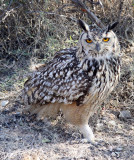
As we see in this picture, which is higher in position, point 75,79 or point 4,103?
point 75,79

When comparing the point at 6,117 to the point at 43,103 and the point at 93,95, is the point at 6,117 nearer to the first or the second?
the point at 43,103

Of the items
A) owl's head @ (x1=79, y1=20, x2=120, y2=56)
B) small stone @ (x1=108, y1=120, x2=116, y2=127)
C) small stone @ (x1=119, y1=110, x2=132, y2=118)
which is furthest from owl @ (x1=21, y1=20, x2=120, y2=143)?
small stone @ (x1=119, y1=110, x2=132, y2=118)

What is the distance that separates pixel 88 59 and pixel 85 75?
7.0 inches

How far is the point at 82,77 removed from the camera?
9.23ft

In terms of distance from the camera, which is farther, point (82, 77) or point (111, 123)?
point (111, 123)

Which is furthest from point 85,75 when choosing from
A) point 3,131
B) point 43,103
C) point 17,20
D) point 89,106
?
point 17,20

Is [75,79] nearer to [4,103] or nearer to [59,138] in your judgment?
[59,138]

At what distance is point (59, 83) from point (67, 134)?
731 mm

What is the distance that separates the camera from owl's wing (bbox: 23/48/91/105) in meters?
2.84

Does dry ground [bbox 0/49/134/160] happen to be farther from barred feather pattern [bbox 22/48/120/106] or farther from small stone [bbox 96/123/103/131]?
barred feather pattern [bbox 22/48/120/106]

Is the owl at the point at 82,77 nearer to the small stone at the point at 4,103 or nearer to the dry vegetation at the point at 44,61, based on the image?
the dry vegetation at the point at 44,61

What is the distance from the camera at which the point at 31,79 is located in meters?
3.30

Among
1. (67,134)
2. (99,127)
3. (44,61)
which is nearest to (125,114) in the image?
(99,127)

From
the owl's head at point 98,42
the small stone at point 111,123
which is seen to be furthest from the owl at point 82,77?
the small stone at point 111,123
